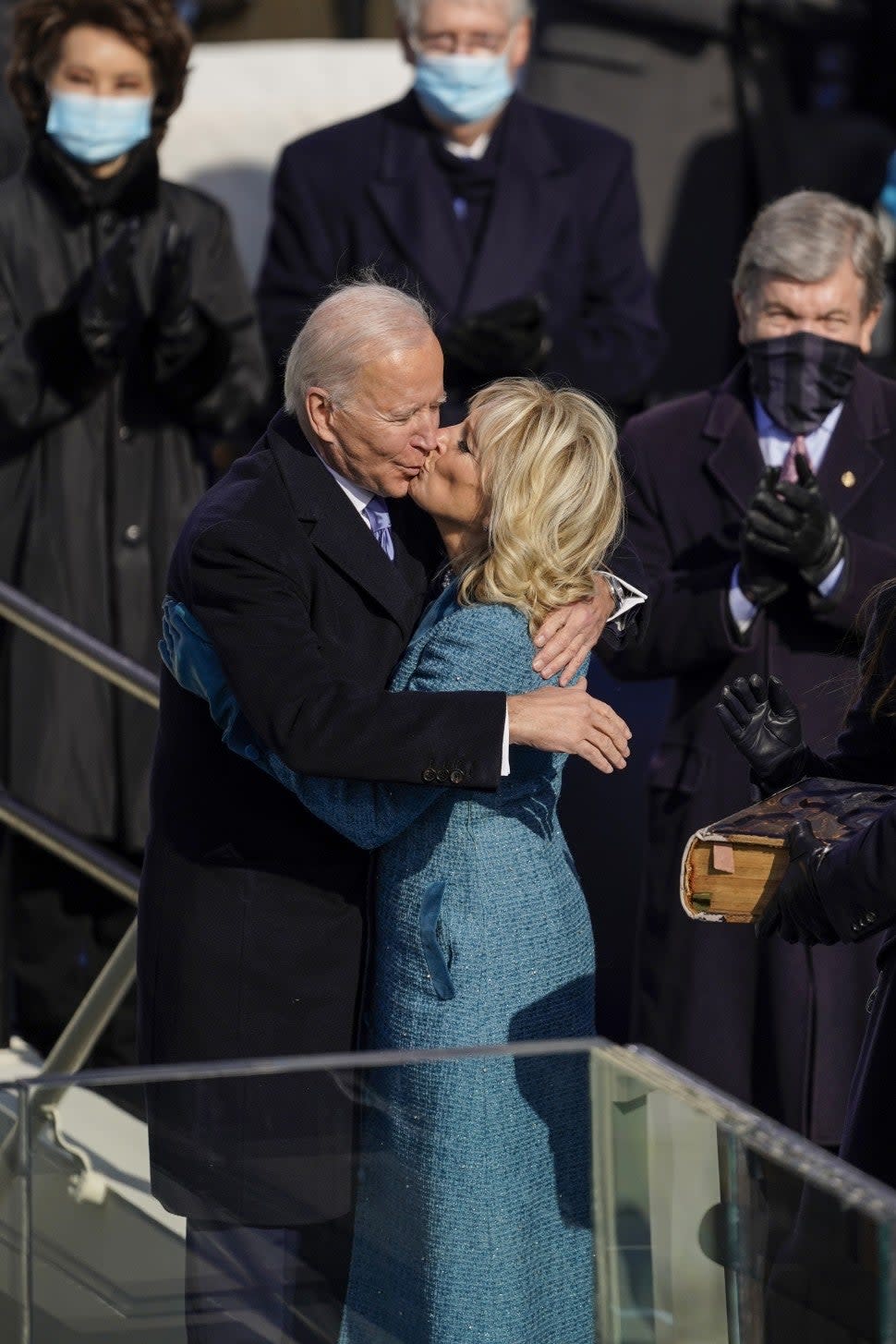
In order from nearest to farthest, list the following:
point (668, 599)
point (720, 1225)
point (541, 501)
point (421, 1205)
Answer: point (720, 1225) < point (421, 1205) < point (541, 501) < point (668, 599)

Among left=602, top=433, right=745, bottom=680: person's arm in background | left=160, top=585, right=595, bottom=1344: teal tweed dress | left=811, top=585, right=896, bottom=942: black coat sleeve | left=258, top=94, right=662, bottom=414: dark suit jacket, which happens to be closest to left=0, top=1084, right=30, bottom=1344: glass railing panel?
left=160, top=585, right=595, bottom=1344: teal tweed dress

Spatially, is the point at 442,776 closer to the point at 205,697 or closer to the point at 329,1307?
the point at 205,697

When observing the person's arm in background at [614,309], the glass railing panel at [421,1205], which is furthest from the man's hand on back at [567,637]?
the person's arm in background at [614,309]

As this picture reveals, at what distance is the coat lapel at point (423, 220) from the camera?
5055 mm

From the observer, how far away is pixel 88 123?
15.7 ft

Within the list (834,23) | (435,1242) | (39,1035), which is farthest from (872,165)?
(435,1242)

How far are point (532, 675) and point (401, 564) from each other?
325 millimetres

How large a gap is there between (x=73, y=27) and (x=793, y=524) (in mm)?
2101

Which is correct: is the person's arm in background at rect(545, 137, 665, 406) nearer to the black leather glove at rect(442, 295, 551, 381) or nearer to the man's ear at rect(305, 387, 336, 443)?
the black leather glove at rect(442, 295, 551, 381)

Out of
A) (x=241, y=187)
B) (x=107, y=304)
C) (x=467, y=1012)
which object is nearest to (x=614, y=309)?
(x=107, y=304)

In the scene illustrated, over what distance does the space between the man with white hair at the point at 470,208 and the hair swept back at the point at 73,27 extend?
17.0 inches

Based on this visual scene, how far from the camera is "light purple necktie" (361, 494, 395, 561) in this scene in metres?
3.20

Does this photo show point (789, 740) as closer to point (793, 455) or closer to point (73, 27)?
point (793, 455)

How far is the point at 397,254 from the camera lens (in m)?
5.08
